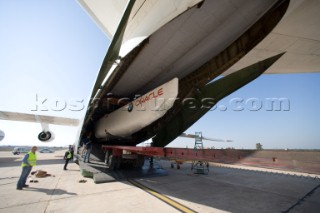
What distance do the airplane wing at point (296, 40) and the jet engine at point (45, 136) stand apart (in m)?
15.5

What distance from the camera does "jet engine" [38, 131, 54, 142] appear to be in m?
14.1

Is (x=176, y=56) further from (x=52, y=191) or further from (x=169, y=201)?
(x=52, y=191)

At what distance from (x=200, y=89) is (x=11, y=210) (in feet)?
20.2

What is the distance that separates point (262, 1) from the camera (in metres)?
4.13

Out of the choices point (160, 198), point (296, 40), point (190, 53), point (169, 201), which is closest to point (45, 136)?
point (160, 198)

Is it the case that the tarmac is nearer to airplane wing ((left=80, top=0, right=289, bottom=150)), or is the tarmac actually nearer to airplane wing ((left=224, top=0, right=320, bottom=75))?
airplane wing ((left=80, top=0, right=289, bottom=150))

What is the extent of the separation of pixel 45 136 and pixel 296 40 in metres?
17.2

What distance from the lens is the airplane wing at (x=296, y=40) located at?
14.7ft

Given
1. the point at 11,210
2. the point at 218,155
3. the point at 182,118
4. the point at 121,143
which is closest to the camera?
the point at 218,155

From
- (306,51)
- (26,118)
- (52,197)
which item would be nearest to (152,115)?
(52,197)

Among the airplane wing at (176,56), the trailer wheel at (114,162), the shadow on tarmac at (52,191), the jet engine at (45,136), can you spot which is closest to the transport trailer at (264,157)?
the airplane wing at (176,56)

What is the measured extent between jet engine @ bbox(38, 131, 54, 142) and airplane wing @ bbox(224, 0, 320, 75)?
1555cm

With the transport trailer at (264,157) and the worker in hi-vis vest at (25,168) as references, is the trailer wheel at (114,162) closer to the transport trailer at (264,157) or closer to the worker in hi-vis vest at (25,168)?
the worker in hi-vis vest at (25,168)

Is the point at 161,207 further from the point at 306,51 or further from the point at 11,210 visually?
the point at 306,51
